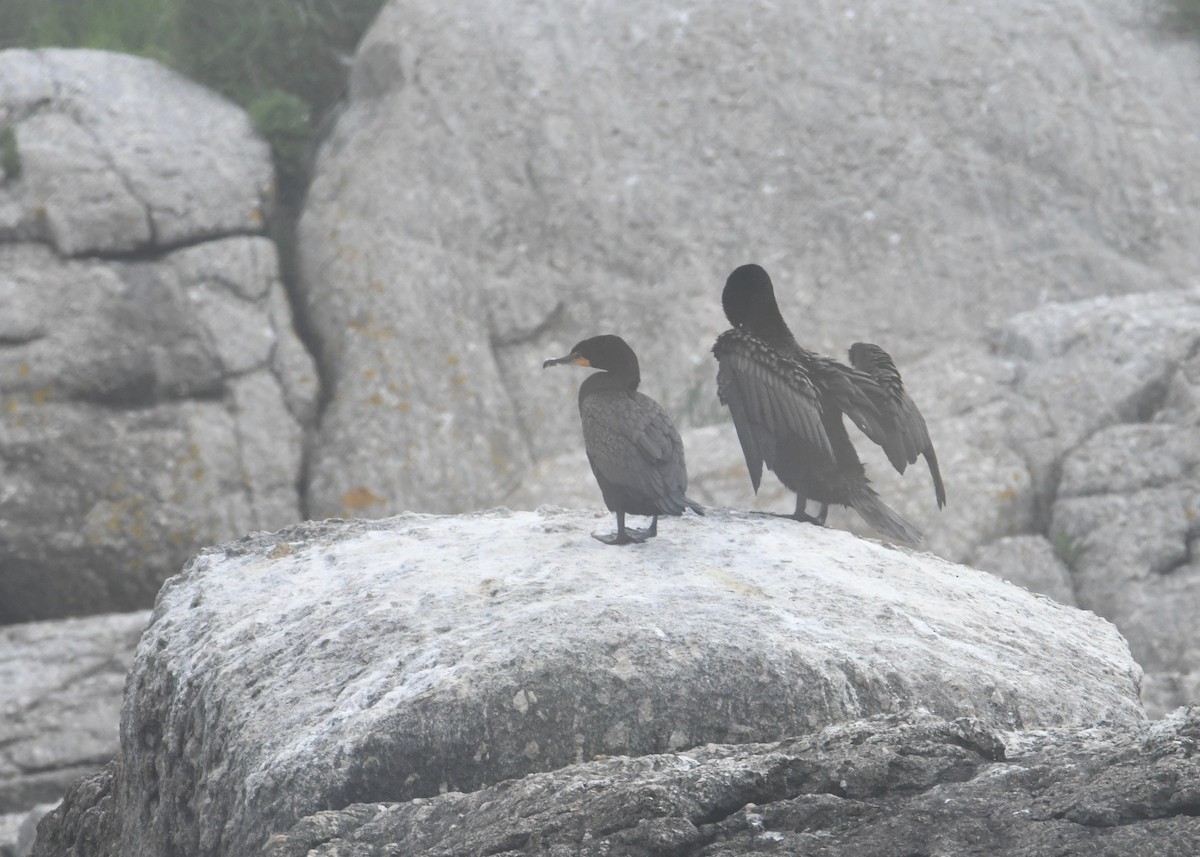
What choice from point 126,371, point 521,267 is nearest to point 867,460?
point 521,267

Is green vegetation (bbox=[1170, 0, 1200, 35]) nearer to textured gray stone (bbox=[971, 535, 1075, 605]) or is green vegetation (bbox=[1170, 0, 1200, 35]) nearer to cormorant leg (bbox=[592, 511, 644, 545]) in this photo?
textured gray stone (bbox=[971, 535, 1075, 605])

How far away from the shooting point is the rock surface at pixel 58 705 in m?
8.11

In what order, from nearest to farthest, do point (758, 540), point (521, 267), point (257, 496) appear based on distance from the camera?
point (758, 540), point (257, 496), point (521, 267)

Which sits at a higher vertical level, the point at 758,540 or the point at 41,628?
the point at 758,540

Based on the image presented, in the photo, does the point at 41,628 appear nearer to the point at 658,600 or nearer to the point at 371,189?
the point at 371,189

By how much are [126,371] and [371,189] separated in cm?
197

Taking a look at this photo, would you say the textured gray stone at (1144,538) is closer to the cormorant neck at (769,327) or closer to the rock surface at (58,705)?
the cormorant neck at (769,327)

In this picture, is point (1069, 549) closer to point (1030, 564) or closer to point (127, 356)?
point (1030, 564)

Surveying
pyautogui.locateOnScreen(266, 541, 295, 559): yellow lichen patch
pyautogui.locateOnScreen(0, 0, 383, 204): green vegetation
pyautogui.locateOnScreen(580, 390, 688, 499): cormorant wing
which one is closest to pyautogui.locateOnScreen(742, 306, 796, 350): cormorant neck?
pyautogui.locateOnScreen(580, 390, 688, 499): cormorant wing

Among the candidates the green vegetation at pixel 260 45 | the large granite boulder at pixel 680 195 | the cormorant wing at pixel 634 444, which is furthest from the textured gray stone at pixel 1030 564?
the green vegetation at pixel 260 45

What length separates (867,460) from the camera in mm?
8656

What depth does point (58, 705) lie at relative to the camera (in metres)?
8.23

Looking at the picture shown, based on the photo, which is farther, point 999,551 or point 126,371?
point 126,371

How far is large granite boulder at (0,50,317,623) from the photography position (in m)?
8.84
